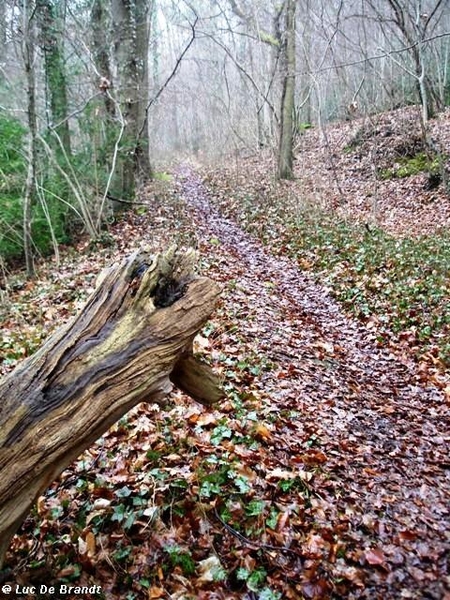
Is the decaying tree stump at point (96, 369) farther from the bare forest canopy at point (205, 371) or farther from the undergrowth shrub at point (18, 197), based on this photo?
the undergrowth shrub at point (18, 197)

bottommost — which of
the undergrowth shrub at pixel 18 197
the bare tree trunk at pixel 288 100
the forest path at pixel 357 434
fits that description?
the forest path at pixel 357 434

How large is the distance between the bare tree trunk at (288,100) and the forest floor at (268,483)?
31.6 feet

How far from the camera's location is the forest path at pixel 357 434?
321 cm

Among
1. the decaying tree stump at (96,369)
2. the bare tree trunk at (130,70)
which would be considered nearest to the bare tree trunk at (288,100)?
the bare tree trunk at (130,70)

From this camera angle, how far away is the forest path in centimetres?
321

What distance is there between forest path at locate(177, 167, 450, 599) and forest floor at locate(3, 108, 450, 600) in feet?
0.05

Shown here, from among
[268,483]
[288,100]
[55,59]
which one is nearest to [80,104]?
[55,59]

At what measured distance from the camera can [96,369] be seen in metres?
2.48

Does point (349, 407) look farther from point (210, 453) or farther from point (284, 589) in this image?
point (284, 589)

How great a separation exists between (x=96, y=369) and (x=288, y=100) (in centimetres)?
1459

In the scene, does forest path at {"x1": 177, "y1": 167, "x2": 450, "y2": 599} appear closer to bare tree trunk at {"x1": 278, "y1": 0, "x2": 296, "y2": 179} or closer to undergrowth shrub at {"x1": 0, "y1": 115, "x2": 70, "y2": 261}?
undergrowth shrub at {"x1": 0, "y1": 115, "x2": 70, "y2": 261}

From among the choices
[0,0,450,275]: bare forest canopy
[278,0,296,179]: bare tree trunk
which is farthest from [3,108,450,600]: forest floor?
[278,0,296,179]: bare tree trunk

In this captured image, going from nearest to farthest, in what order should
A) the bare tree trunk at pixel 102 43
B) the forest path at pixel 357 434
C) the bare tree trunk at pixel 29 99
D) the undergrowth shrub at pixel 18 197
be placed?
1. the forest path at pixel 357 434
2. the bare tree trunk at pixel 29 99
3. the undergrowth shrub at pixel 18 197
4. the bare tree trunk at pixel 102 43

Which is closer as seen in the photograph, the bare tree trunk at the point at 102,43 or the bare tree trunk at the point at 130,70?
the bare tree trunk at the point at 102,43
